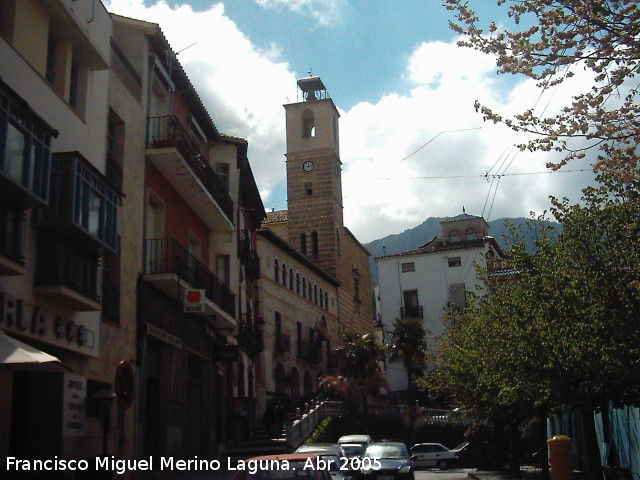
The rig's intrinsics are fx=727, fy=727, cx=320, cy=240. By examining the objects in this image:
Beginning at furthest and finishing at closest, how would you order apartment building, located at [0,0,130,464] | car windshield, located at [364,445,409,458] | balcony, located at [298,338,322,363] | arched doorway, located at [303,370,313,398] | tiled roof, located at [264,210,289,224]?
tiled roof, located at [264,210,289,224] → arched doorway, located at [303,370,313,398] → balcony, located at [298,338,322,363] → car windshield, located at [364,445,409,458] → apartment building, located at [0,0,130,464]

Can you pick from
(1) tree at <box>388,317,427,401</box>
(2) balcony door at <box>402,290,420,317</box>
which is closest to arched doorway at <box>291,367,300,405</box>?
(1) tree at <box>388,317,427,401</box>

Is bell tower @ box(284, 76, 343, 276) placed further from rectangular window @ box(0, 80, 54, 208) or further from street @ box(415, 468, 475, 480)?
rectangular window @ box(0, 80, 54, 208)

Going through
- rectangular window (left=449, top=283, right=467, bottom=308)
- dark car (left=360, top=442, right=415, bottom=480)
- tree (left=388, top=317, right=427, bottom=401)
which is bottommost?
dark car (left=360, top=442, right=415, bottom=480)

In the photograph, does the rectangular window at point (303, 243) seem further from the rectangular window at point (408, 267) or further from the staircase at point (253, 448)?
the staircase at point (253, 448)

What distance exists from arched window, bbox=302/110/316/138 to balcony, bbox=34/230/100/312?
165ft

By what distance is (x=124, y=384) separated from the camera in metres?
9.93

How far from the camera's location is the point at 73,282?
1330cm

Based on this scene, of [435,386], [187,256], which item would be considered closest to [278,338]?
[435,386]

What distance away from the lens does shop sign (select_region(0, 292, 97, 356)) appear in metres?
11.7

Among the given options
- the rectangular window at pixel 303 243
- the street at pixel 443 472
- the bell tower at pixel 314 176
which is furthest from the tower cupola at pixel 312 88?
the street at pixel 443 472

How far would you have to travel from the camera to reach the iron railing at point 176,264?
1953 cm

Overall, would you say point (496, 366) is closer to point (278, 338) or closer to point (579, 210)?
point (579, 210)

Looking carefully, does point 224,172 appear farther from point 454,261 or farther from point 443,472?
point 454,261

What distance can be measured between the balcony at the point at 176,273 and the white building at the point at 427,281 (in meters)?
41.7
